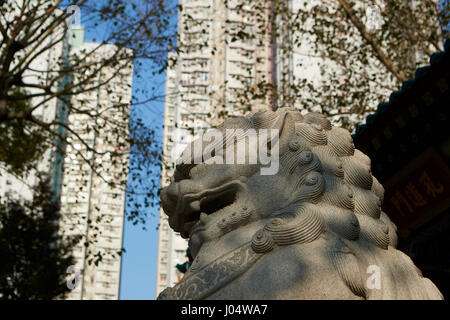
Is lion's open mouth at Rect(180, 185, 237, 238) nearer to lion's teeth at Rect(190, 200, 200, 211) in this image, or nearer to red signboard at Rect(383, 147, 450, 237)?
lion's teeth at Rect(190, 200, 200, 211)

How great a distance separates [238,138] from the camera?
2275 mm

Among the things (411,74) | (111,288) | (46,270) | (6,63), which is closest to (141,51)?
(6,63)

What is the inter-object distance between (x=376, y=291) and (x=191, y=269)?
0.60 metres

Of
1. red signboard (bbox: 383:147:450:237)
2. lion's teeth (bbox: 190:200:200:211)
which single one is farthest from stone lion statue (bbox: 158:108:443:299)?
red signboard (bbox: 383:147:450:237)

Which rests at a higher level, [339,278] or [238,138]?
[238,138]

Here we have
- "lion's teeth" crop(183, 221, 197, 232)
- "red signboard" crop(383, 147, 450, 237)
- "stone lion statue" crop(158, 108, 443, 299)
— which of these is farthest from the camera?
"red signboard" crop(383, 147, 450, 237)

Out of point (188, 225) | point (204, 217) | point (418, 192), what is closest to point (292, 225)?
point (204, 217)

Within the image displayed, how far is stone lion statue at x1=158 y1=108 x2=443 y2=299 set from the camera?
1797mm

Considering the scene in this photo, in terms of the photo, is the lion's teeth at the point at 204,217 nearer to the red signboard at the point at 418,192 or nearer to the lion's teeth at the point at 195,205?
the lion's teeth at the point at 195,205

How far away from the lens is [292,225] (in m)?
1.90

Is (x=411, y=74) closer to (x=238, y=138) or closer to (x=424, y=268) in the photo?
(x=424, y=268)

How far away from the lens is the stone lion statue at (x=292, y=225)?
1797 millimetres

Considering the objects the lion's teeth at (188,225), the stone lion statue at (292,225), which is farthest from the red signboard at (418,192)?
the lion's teeth at (188,225)

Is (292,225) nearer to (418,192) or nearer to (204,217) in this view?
(204,217)
